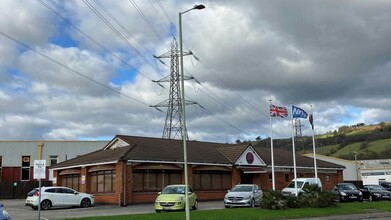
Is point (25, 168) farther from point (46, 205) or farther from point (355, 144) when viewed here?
point (355, 144)

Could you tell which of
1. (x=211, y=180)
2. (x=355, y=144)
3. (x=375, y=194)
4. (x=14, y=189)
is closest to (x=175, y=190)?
(x=211, y=180)

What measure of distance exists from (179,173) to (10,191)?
72.0 feet

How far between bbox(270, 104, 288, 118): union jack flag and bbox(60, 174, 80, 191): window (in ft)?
60.0

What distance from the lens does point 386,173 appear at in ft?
Answer: 286

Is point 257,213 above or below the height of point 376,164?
below

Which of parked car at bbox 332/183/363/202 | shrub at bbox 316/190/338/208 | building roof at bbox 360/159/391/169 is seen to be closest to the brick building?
parked car at bbox 332/183/363/202

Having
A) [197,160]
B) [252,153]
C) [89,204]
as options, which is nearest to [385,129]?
[252,153]

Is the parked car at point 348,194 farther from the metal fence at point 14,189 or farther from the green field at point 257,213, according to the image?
the metal fence at point 14,189

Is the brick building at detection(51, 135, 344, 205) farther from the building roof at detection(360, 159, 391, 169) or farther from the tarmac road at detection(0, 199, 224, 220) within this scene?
the building roof at detection(360, 159, 391, 169)

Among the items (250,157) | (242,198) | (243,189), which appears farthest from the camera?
(250,157)

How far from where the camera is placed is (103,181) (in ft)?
120

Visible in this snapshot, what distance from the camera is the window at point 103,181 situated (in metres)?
35.5

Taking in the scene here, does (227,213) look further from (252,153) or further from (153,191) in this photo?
(252,153)

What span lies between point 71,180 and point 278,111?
788 inches
